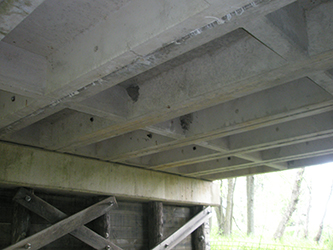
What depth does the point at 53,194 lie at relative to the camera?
201 inches

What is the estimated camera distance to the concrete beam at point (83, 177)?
13.8 feet

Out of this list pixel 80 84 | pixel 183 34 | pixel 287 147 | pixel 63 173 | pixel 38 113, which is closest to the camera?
pixel 183 34

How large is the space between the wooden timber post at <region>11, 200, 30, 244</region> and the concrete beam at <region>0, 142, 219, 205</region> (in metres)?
0.39

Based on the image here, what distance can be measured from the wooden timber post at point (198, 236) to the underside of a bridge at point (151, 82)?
8.08 ft

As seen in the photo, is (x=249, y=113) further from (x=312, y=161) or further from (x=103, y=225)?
(x=103, y=225)

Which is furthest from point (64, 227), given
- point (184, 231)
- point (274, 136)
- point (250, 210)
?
point (250, 210)

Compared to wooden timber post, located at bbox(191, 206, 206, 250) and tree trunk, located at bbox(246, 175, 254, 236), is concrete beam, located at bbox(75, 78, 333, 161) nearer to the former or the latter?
wooden timber post, located at bbox(191, 206, 206, 250)

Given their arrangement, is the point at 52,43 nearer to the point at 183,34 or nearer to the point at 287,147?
the point at 183,34

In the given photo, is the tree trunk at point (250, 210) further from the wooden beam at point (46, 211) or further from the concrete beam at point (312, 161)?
the wooden beam at point (46, 211)

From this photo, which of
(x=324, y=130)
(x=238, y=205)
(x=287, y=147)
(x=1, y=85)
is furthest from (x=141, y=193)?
(x=238, y=205)

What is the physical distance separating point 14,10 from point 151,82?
179cm

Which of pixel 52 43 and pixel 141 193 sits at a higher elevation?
pixel 52 43

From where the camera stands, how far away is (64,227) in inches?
175

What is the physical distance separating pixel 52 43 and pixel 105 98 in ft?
2.85
